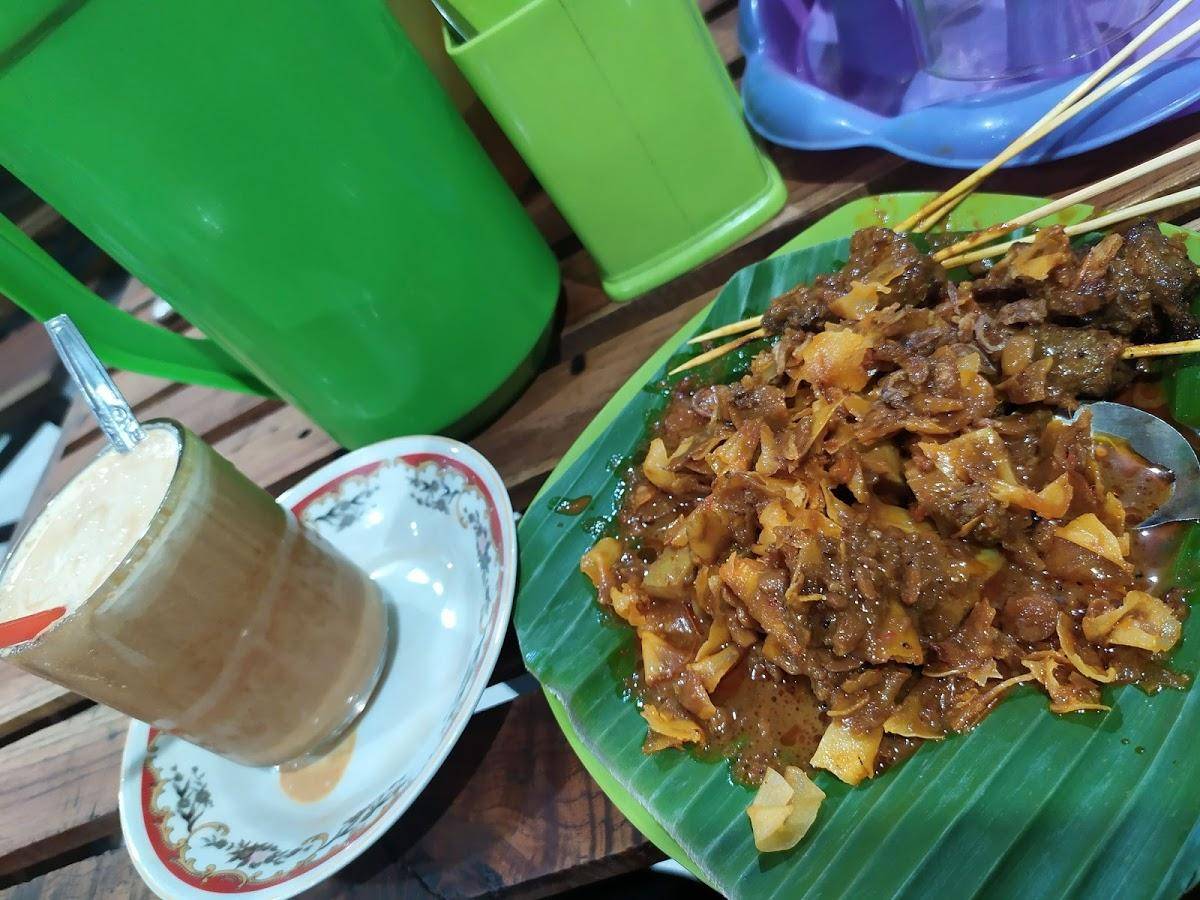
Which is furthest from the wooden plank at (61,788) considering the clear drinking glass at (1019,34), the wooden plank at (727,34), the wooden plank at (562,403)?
the clear drinking glass at (1019,34)

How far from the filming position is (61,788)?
1991 mm

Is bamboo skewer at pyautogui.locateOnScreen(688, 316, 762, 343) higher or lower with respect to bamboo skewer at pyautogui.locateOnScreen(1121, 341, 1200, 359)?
higher

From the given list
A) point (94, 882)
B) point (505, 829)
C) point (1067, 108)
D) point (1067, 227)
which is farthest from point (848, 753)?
point (94, 882)

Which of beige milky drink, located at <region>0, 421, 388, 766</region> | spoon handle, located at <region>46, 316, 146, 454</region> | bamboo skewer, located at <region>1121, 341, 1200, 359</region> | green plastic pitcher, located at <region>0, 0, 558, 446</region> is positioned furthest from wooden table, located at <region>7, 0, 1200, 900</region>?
spoon handle, located at <region>46, 316, 146, 454</region>

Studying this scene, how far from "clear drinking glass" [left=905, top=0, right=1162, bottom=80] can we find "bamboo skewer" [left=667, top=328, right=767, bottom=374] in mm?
935

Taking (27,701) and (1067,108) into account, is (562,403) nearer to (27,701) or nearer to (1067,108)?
(1067,108)

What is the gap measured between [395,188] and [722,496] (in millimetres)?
967

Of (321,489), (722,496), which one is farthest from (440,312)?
(722,496)

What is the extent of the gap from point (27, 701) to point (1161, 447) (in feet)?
9.92

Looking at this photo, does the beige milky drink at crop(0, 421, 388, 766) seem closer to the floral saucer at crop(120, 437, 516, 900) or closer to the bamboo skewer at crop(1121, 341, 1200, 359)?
the floral saucer at crop(120, 437, 516, 900)

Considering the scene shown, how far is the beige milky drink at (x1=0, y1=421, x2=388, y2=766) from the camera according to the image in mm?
1269

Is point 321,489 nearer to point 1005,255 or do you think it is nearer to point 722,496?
point 722,496

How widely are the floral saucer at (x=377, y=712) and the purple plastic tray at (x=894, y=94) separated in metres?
1.30

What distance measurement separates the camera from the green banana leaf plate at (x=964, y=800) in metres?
0.98
